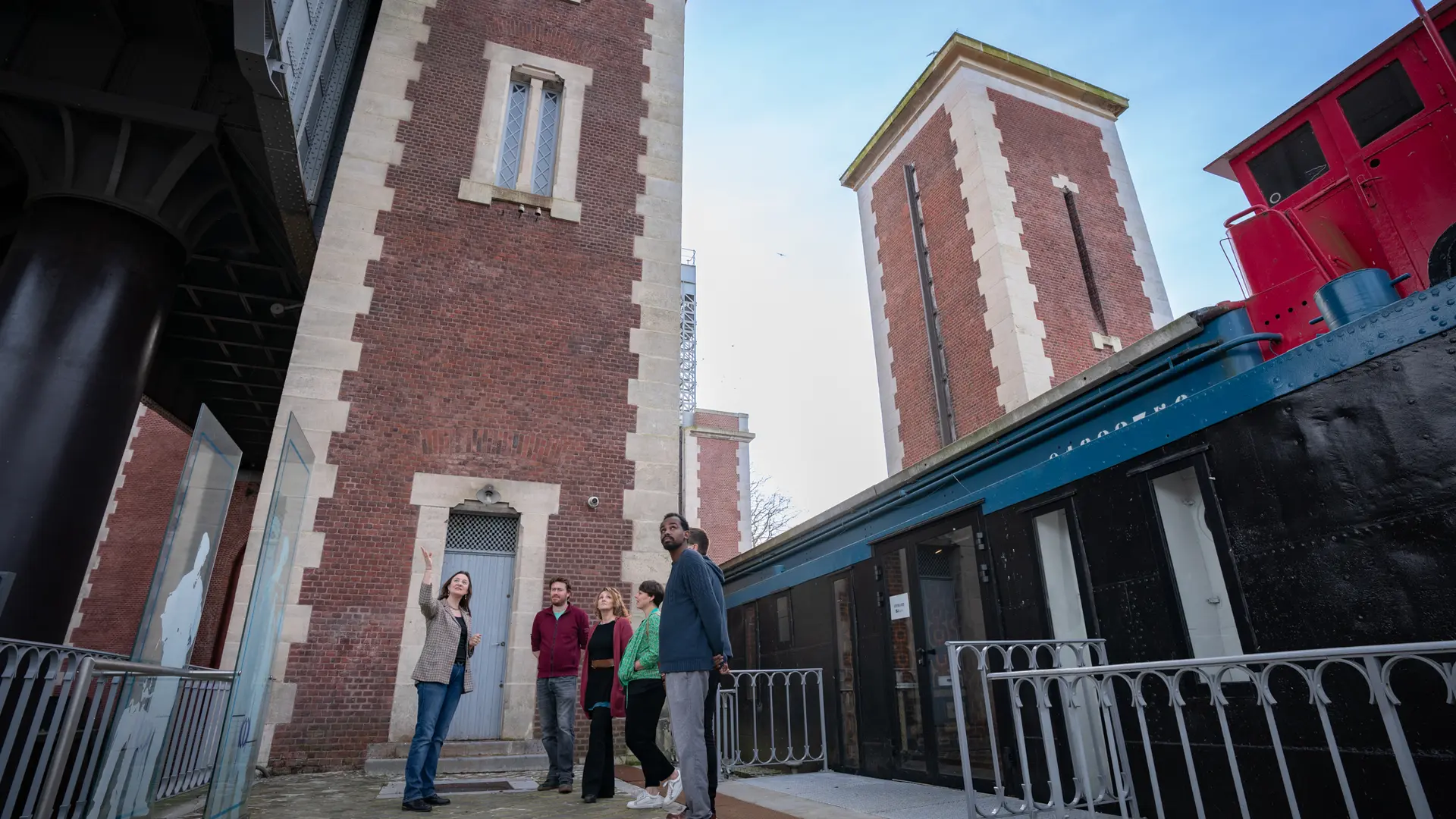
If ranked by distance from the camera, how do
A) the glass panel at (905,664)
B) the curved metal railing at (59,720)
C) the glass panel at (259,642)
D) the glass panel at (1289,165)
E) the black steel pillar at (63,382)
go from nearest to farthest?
1. the curved metal railing at (59,720)
2. the glass panel at (259,642)
3. the glass panel at (1289,165)
4. the glass panel at (905,664)
5. the black steel pillar at (63,382)

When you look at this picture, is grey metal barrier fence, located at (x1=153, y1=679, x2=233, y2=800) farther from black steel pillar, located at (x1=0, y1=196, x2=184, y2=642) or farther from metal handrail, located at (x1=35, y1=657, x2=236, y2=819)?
black steel pillar, located at (x1=0, y1=196, x2=184, y2=642)

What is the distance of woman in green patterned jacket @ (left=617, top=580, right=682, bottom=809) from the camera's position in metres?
4.60

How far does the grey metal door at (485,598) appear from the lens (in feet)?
25.3

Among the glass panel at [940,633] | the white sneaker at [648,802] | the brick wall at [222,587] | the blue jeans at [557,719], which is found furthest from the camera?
the brick wall at [222,587]

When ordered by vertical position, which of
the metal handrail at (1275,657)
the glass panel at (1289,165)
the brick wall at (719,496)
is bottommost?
the metal handrail at (1275,657)

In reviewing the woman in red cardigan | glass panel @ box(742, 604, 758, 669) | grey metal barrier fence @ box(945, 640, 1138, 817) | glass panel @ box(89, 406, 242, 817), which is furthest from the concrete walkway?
glass panel @ box(742, 604, 758, 669)

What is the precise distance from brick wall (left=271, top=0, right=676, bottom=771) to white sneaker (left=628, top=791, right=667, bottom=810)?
11.4 ft

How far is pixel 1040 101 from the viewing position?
14984 millimetres

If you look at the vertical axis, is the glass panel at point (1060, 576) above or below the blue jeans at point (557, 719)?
above

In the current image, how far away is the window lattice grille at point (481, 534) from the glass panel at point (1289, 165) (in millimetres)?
7762

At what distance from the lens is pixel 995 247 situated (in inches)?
488

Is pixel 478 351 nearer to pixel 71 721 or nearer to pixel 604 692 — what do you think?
pixel 604 692

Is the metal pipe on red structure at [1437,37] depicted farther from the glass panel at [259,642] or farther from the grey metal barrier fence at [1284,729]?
the glass panel at [259,642]

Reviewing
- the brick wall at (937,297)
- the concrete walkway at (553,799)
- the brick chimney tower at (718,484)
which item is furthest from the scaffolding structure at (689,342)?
the concrete walkway at (553,799)
